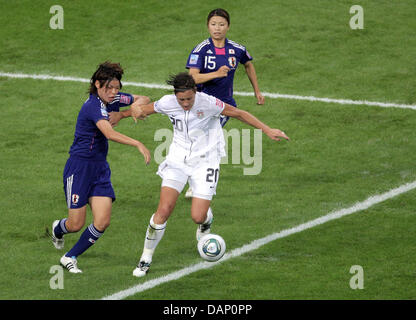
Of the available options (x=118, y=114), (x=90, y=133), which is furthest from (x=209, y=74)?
(x=90, y=133)

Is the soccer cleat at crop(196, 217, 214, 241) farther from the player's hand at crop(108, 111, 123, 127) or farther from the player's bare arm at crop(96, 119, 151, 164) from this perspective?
the player's bare arm at crop(96, 119, 151, 164)

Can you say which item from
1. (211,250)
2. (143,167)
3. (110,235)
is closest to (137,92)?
(143,167)

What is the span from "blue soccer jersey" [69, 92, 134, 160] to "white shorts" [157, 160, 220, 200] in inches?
31.7

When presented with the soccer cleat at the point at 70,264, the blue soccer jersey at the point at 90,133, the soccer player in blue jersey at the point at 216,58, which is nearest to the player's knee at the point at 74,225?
the soccer cleat at the point at 70,264

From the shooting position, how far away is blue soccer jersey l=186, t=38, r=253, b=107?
1262 cm

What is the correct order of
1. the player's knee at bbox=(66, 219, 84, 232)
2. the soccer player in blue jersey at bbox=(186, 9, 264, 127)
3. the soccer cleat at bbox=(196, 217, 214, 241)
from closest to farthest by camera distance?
the player's knee at bbox=(66, 219, 84, 232), the soccer cleat at bbox=(196, 217, 214, 241), the soccer player in blue jersey at bbox=(186, 9, 264, 127)

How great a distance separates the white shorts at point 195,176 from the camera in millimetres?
10453

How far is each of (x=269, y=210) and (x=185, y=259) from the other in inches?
83.0

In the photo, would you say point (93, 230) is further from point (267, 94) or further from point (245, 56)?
point (267, 94)

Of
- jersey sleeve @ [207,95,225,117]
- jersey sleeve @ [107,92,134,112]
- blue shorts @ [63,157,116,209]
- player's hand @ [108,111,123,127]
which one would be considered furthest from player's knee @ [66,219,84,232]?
jersey sleeve @ [207,95,225,117]

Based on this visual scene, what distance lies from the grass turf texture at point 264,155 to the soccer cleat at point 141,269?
12 cm

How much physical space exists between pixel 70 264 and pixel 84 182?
97 cm

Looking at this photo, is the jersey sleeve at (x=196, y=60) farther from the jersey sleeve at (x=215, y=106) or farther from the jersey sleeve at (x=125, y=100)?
the jersey sleeve at (x=215, y=106)

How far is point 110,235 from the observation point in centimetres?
1166
